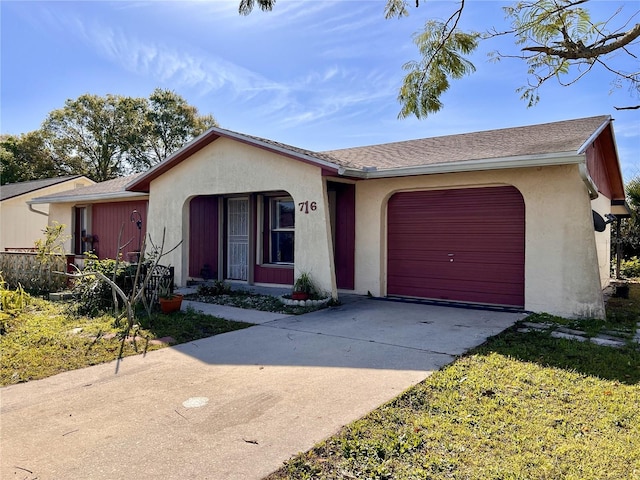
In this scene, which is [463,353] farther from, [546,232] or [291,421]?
[546,232]

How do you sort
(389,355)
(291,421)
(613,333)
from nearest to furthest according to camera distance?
1. (291,421)
2. (389,355)
3. (613,333)

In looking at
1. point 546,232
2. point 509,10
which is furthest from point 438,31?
point 546,232

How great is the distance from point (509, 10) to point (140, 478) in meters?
6.35

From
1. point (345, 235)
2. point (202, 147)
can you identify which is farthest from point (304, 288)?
point (202, 147)

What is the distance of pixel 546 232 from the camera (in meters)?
7.68

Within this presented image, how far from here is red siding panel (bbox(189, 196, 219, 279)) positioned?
12500 mm

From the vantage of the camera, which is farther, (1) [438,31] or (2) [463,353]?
(1) [438,31]

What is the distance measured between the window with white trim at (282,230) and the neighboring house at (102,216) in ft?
15.3

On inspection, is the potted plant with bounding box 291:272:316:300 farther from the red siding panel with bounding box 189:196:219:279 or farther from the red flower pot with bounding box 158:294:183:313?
the red siding panel with bounding box 189:196:219:279

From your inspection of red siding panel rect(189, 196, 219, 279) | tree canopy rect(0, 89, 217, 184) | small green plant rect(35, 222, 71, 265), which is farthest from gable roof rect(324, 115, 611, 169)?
tree canopy rect(0, 89, 217, 184)

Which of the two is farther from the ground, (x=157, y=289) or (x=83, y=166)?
(x=83, y=166)

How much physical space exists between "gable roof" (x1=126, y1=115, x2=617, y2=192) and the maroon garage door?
2.95 feet

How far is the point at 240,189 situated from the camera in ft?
33.4

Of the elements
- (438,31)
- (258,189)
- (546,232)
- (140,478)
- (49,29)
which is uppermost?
(49,29)
